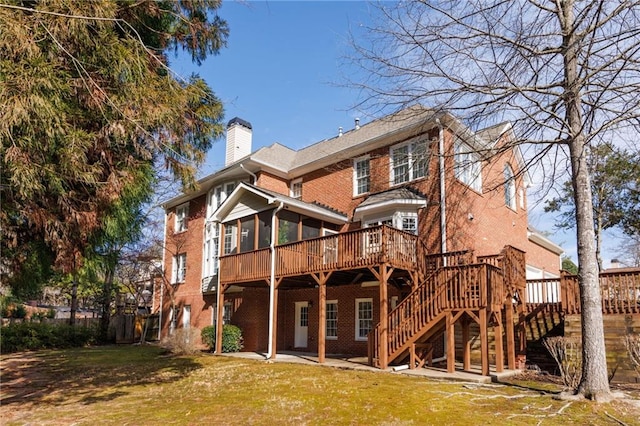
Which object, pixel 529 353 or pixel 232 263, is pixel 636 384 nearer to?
pixel 529 353

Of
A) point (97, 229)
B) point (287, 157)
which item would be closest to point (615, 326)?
point (97, 229)

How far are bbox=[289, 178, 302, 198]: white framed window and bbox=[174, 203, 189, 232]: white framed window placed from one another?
24.1 ft

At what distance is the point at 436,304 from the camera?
1259 centimetres

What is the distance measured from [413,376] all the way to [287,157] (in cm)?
1391

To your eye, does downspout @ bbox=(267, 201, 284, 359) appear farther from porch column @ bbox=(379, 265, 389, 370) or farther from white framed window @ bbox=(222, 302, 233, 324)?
white framed window @ bbox=(222, 302, 233, 324)

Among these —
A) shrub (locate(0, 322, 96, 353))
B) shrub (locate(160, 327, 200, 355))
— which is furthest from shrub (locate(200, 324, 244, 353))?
shrub (locate(0, 322, 96, 353))

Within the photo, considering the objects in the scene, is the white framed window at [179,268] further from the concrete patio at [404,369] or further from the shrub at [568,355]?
the shrub at [568,355]

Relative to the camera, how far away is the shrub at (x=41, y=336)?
21.8 metres

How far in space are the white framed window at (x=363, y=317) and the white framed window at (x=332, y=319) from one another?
45.4 inches

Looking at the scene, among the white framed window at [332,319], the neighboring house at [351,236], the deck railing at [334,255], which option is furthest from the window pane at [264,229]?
the white framed window at [332,319]

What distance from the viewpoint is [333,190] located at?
19719 mm

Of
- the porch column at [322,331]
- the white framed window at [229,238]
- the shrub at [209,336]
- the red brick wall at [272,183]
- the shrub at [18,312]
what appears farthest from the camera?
the shrub at [18,312]

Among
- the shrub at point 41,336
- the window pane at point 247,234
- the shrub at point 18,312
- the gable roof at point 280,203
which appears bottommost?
the shrub at point 41,336

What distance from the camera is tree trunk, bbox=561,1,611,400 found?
853cm
